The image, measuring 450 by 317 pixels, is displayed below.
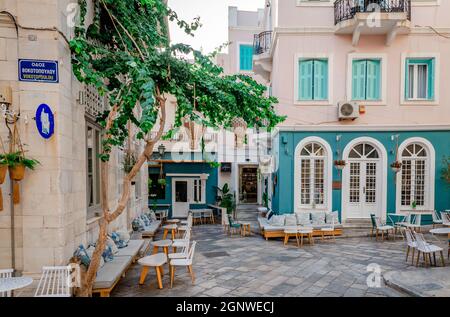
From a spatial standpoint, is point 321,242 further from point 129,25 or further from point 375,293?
point 129,25

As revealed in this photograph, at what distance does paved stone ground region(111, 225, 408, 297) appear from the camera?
5.29 metres

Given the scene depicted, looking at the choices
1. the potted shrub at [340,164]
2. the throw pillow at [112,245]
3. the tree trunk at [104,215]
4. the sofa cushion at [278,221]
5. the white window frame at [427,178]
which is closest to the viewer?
the tree trunk at [104,215]

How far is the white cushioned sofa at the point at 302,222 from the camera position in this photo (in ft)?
32.1

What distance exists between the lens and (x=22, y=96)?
4.22m

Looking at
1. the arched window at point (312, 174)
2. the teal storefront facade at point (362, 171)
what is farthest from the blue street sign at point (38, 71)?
the arched window at point (312, 174)

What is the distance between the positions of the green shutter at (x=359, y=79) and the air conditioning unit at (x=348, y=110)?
1.88ft

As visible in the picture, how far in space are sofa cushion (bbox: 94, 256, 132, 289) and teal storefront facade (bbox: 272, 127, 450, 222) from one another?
681 cm

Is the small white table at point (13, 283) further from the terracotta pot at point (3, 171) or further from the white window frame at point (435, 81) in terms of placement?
the white window frame at point (435, 81)

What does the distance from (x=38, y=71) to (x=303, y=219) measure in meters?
9.12

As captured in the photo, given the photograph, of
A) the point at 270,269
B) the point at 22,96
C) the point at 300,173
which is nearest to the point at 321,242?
the point at 300,173

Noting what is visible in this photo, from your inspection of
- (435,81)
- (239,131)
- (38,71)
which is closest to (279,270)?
(38,71)

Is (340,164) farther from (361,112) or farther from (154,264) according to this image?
(154,264)

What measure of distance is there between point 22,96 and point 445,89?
13.7 meters

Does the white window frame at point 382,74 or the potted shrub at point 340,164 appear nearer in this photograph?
the potted shrub at point 340,164
